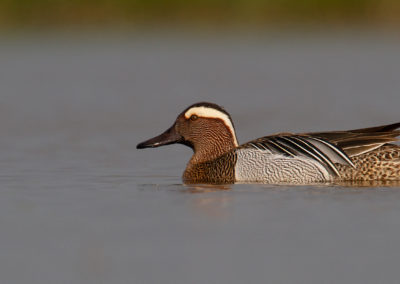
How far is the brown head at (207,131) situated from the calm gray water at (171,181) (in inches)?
13.8

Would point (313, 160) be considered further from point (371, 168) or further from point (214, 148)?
point (214, 148)

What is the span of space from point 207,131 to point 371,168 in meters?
1.60

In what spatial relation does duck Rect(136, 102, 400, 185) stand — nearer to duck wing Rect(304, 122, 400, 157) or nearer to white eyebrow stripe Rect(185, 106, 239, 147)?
duck wing Rect(304, 122, 400, 157)

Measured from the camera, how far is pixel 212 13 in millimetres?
26000

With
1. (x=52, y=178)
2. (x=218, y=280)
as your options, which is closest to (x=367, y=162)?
(x=52, y=178)

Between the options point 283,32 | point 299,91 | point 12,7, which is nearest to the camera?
point 299,91

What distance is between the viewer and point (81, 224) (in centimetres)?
773

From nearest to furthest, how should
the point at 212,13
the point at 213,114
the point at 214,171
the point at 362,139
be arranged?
the point at 362,139, the point at 214,171, the point at 213,114, the point at 212,13

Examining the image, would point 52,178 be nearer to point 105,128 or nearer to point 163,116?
point 105,128

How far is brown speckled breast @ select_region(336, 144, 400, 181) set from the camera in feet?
31.3

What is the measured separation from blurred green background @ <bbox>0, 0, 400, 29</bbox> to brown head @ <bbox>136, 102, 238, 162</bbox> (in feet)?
47.2

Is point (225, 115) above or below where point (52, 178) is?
above

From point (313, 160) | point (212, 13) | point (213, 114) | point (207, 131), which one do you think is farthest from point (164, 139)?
point (212, 13)

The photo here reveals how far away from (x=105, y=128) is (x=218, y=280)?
8074mm
